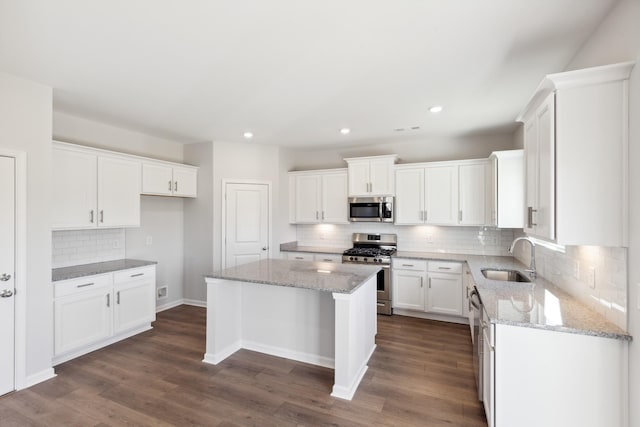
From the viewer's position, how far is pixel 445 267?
170 inches

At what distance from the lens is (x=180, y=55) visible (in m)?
2.33

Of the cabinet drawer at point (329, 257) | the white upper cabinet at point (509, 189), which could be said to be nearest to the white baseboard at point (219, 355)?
the cabinet drawer at point (329, 257)

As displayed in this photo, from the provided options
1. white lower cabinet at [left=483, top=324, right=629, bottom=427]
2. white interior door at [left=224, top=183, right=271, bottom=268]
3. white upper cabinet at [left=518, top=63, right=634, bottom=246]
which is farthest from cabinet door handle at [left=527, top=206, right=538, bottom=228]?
white interior door at [left=224, top=183, right=271, bottom=268]

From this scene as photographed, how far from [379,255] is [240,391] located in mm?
2737

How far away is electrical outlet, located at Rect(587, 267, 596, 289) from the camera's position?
2070mm

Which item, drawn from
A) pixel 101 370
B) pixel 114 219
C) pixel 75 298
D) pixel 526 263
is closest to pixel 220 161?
pixel 114 219

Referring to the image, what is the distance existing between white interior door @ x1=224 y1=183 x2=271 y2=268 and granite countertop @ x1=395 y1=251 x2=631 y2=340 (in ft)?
11.0

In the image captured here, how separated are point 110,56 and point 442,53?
2.49 m

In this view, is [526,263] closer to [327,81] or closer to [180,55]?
[327,81]

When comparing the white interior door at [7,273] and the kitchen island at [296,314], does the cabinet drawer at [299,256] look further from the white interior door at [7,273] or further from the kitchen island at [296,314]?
the white interior door at [7,273]

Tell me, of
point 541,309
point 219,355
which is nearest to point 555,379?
point 541,309

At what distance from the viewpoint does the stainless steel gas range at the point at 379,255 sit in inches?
181

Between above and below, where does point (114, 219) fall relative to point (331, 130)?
below

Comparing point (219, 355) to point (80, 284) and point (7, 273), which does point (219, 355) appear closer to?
A: point (80, 284)
